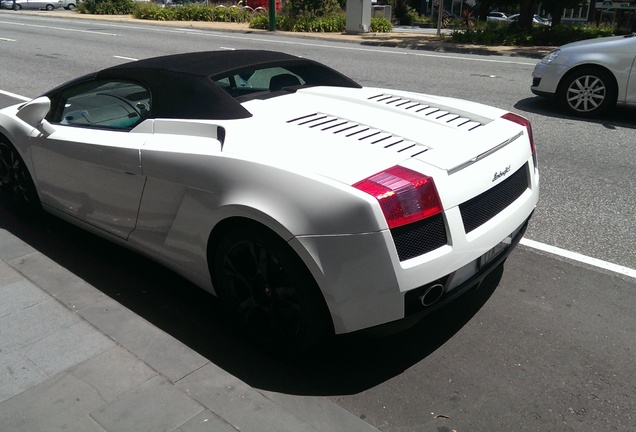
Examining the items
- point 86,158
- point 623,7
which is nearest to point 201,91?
point 86,158

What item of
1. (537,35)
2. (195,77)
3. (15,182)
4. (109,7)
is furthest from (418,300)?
(109,7)

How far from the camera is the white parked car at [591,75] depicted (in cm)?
834

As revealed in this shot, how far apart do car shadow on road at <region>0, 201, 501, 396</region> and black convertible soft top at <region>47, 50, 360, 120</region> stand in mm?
1160

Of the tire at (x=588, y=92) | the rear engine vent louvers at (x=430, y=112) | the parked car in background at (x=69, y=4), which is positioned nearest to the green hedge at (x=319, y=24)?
the tire at (x=588, y=92)

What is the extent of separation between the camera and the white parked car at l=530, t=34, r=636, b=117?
834 centimetres

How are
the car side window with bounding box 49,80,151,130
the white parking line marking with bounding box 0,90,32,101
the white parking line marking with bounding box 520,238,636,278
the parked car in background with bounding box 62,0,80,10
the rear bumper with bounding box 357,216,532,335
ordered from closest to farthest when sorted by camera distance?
the rear bumper with bounding box 357,216,532,335
the car side window with bounding box 49,80,151,130
the white parking line marking with bounding box 520,238,636,278
the white parking line marking with bounding box 0,90,32,101
the parked car in background with bounding box 62,0,80,10

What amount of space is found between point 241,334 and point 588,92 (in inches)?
279

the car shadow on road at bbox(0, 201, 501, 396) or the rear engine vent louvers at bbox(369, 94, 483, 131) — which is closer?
the car shadow on road at bbox(0, 201, 501, 396)

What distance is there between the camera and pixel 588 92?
8.70 meters

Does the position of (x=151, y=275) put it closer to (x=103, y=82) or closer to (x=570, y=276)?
(x=103, y=82)

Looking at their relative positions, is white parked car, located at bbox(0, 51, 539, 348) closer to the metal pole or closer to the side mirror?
the side mirror

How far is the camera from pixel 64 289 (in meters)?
4.02

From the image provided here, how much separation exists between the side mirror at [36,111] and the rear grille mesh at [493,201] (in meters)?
3.12

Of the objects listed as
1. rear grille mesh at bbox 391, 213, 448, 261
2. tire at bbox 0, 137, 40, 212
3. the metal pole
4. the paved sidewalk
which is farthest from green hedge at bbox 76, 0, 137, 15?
rear grille mesh at bbox 391, 213, 448, 261
